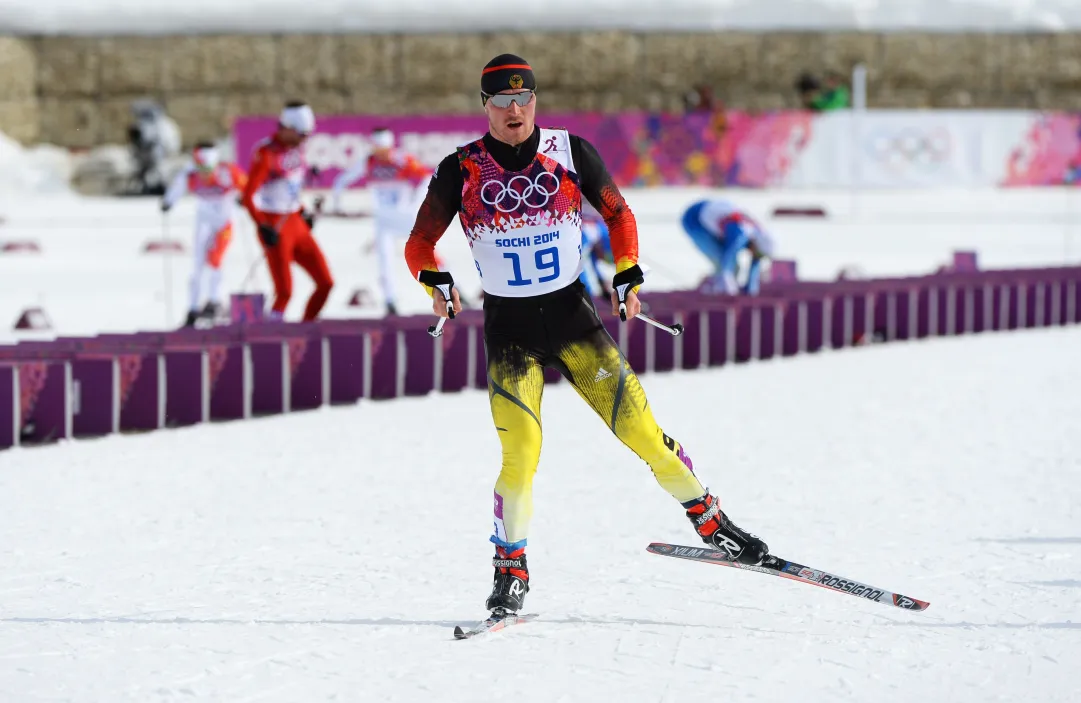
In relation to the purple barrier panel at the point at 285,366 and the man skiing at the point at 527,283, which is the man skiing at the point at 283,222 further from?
the man skiing at the point at 527,283

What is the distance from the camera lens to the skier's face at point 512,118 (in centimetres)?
492

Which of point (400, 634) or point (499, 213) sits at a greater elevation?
point (499, 213)

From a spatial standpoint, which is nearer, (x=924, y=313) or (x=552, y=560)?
(x=552, y=560)

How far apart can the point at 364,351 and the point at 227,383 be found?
1051mm

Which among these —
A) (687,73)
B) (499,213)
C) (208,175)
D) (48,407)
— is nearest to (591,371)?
(499,213)

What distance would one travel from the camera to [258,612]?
5.16 meters

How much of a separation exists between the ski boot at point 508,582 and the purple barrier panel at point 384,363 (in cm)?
532

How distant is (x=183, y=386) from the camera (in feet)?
30.5

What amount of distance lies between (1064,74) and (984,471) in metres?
37.8

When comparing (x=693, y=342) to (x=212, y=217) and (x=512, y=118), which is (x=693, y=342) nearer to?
(x=212, y=217)

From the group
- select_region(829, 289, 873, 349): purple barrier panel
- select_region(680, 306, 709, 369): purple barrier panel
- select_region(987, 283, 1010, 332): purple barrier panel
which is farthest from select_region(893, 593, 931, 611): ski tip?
select_region(987, 283, 1010, 332): purple barrier panel

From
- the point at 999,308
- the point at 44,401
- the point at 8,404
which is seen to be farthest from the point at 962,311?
the point at 8,404

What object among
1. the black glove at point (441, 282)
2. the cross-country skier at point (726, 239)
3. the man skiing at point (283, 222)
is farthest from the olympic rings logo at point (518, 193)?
the cross-country skier at point (726, 239)

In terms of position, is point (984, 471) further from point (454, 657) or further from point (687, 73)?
point (687, 73)
